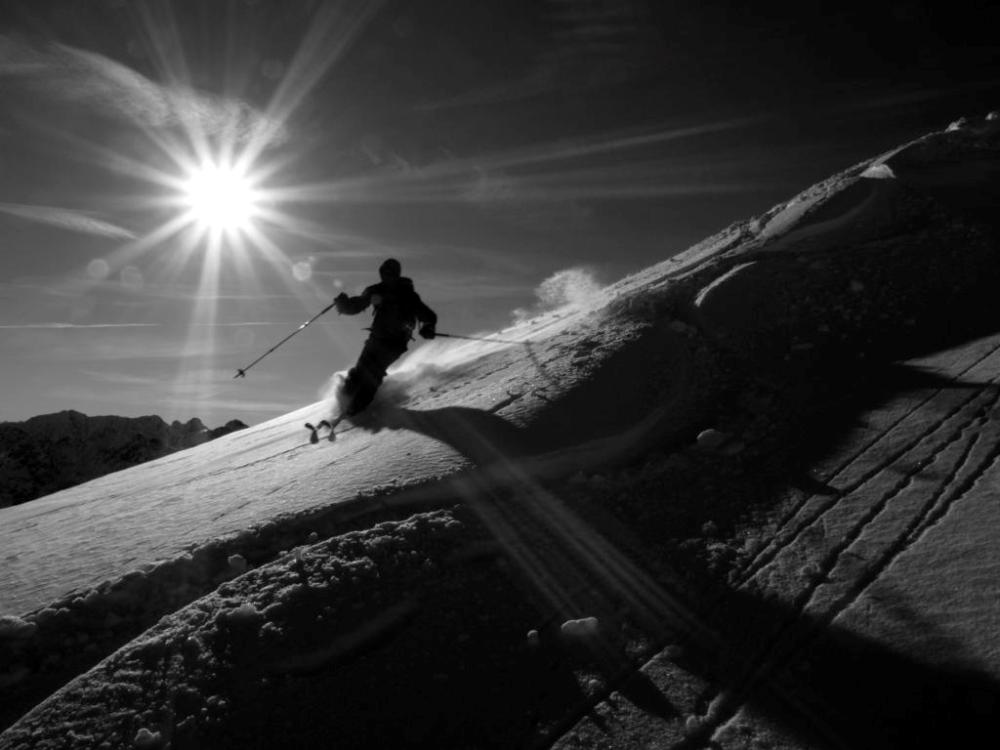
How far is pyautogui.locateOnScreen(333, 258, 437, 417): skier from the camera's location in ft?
26.1

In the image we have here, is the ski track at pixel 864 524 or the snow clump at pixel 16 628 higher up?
the snow clump at pixel 16 628

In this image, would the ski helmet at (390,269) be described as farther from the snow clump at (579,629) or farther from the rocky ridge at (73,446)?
the rocky ridge at (73,446)

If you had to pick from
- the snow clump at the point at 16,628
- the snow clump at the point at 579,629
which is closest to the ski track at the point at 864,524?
the snow clump at the point at 579,629

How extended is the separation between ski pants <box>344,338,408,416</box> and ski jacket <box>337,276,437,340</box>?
0.12 m

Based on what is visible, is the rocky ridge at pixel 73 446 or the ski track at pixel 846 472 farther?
the rocky ridge at pixel 73 446

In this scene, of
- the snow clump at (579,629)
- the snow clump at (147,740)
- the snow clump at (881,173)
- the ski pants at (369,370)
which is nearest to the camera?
the snow clump at (147,740)

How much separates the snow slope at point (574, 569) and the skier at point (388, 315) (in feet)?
4.80

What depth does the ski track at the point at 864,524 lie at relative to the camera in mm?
2705

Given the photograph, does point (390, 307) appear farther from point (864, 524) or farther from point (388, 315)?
point (864, 524)

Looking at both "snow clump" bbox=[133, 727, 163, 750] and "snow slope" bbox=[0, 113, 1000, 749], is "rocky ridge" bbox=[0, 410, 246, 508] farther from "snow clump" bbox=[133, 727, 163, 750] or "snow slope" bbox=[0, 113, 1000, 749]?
"snow clump" bbox=[133, 727, 163, 750]

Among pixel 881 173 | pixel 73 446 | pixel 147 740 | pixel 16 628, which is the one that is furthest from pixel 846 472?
pixel 73 446

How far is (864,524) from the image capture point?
3449 mm

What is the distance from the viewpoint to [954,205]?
9.35 metres

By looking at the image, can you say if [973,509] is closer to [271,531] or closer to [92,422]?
[271,531]
